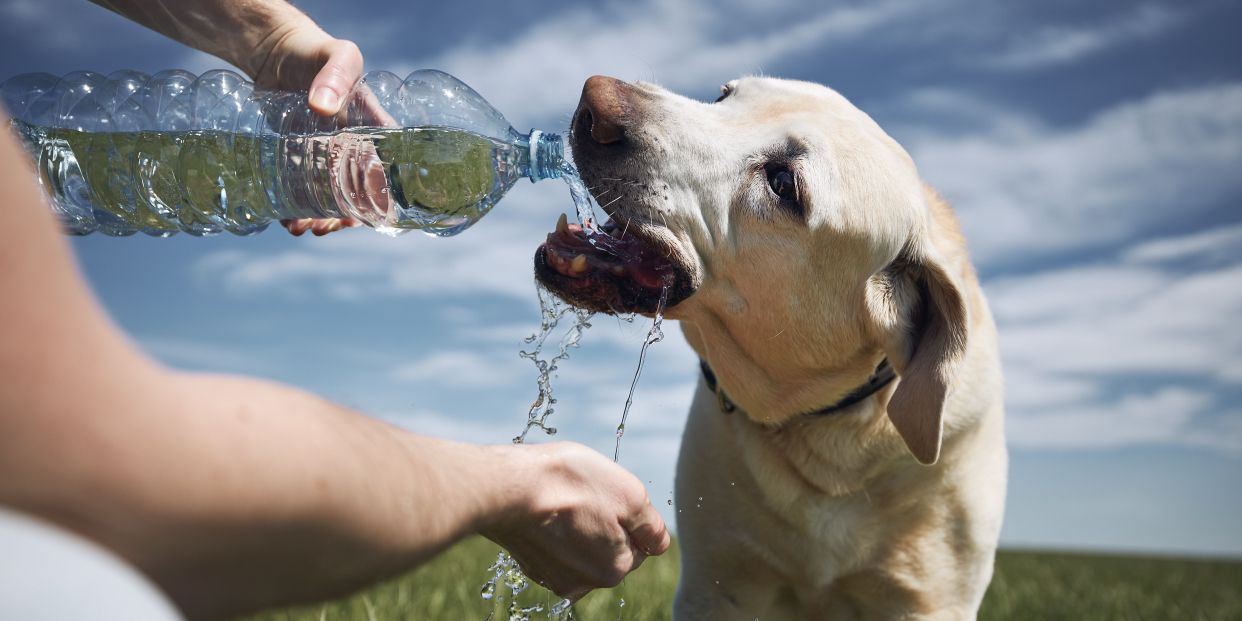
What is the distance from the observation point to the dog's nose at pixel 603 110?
9.72 ft

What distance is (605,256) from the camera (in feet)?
9.93

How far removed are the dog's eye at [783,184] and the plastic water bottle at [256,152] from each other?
0.68 metres

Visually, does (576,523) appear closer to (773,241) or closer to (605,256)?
(605,256)

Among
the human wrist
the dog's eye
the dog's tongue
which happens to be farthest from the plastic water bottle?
the human wrist

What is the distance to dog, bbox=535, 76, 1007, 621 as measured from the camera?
3006mm

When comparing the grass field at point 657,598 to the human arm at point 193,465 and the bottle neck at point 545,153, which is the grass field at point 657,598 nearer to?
the human arm at point 193,465

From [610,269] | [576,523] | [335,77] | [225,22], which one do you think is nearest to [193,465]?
[576,523]

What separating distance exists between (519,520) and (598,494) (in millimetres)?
206

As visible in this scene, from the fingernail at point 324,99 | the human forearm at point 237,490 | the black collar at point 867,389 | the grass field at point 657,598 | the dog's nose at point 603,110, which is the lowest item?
the grass field at point 657,598

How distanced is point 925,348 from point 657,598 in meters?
2.71

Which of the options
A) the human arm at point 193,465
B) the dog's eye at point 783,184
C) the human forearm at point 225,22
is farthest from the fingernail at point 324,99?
the human arm at point 193,465

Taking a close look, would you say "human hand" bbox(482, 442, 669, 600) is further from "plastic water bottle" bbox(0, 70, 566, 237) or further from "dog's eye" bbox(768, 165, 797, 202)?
"plastic water bottle" bbox(0, 70, 566, 237)

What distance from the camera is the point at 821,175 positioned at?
9.83 ft

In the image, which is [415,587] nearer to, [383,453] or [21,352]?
[383,453]
